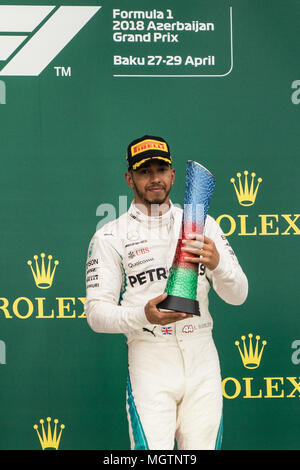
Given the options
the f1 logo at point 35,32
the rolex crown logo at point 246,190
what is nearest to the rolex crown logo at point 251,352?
the rolex crown logo at point 246,190

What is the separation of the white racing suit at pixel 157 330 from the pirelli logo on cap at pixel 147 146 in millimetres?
203

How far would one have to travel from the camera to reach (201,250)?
1837mm

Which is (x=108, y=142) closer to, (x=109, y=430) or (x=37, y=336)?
(x=37, y=336)

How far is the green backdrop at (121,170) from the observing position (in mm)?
2613

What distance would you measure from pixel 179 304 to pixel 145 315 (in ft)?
0.48

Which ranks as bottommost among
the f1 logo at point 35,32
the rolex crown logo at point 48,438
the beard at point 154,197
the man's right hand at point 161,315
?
the rolex crown logo at point 48,438

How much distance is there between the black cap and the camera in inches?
80.0

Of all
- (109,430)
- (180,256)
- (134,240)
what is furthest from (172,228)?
(109,430)

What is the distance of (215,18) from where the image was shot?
262 centimetres

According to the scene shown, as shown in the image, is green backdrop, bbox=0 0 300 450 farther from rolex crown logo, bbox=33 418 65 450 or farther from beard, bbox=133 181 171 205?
beard, bbox=133 181 171 205

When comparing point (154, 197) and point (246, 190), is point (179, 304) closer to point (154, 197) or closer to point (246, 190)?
point (154, 197)

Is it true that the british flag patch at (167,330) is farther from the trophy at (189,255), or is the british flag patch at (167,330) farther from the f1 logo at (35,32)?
the f1 logo at (35,32)

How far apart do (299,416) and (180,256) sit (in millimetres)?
1288

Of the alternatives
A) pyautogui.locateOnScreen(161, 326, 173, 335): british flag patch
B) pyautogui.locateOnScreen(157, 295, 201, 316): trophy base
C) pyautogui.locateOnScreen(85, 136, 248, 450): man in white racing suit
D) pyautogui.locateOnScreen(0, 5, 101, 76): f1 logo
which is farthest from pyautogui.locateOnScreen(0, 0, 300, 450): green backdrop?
pyautogui.locateOnScreen(157, 295, 201, 316): trophy base
